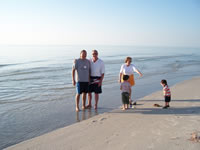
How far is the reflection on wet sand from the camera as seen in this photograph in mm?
5515

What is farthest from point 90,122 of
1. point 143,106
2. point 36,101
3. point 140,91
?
point 140,91

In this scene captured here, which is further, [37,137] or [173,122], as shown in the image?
[173,122]

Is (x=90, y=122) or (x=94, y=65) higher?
(x=94, y=65)

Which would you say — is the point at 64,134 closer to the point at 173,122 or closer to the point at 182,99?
the point at 173,122

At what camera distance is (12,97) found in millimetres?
8195

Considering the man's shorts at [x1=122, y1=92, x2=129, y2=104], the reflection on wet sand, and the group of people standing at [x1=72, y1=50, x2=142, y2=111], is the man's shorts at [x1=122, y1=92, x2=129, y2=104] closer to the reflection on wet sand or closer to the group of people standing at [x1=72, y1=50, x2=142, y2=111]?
the group of people standing at [x1=72, y1=50, x2=142, y2=111]

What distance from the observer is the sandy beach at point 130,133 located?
11.1 ft

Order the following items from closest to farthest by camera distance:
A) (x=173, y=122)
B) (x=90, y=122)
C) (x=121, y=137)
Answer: (x=121, y=137) → (x=173, y=122) → (x=90, y=122)

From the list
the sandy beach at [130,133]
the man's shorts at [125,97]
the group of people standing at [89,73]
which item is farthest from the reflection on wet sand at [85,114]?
the man's shorts at [125,97]

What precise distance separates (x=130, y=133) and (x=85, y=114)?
2.13 metres

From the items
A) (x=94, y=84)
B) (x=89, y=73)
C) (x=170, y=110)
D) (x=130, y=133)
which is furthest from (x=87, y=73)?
(x=170, y=110)

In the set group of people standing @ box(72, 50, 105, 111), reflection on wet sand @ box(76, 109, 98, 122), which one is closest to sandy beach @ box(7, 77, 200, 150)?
reflection on wet sand @ box(76, 109, 98, 122)

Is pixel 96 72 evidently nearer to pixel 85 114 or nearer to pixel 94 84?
pixel 94 84

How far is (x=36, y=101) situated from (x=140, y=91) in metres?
4.75
